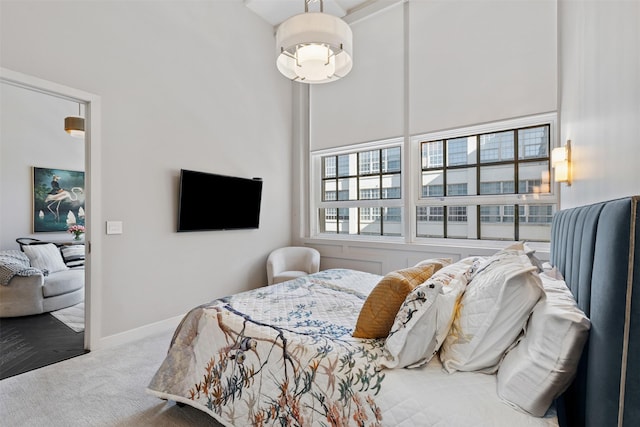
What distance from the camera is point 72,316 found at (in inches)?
141

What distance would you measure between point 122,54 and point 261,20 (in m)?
2.07

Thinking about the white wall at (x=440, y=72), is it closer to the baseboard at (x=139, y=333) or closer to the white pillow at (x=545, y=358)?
the white pillow at (x=545, y=358)

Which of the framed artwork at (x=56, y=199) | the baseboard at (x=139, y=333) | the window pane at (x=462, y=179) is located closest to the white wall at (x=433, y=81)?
the window pane at (x=462, y=179)

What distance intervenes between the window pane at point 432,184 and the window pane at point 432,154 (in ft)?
0.30

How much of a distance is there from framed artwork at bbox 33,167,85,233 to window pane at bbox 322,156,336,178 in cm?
416

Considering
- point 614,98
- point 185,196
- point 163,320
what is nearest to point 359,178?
point 185,196

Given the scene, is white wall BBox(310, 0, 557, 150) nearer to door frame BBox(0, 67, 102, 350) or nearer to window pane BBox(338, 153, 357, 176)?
window pane BBox(338, 153, 357, 176)

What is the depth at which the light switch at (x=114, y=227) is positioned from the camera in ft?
9.07

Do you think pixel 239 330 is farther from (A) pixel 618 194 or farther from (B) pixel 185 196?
(B) pixel 185 196

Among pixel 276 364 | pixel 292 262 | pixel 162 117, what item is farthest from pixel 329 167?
pixel 276 364

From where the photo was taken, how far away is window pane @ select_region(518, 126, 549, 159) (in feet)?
10.0

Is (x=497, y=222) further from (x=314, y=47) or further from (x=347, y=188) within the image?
(x=314, y=47)

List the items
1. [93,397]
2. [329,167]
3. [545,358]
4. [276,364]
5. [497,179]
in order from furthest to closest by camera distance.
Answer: [329,167], [497,179], [93,397], [276,364], [545,358]

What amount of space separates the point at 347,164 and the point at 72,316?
3890 mm
